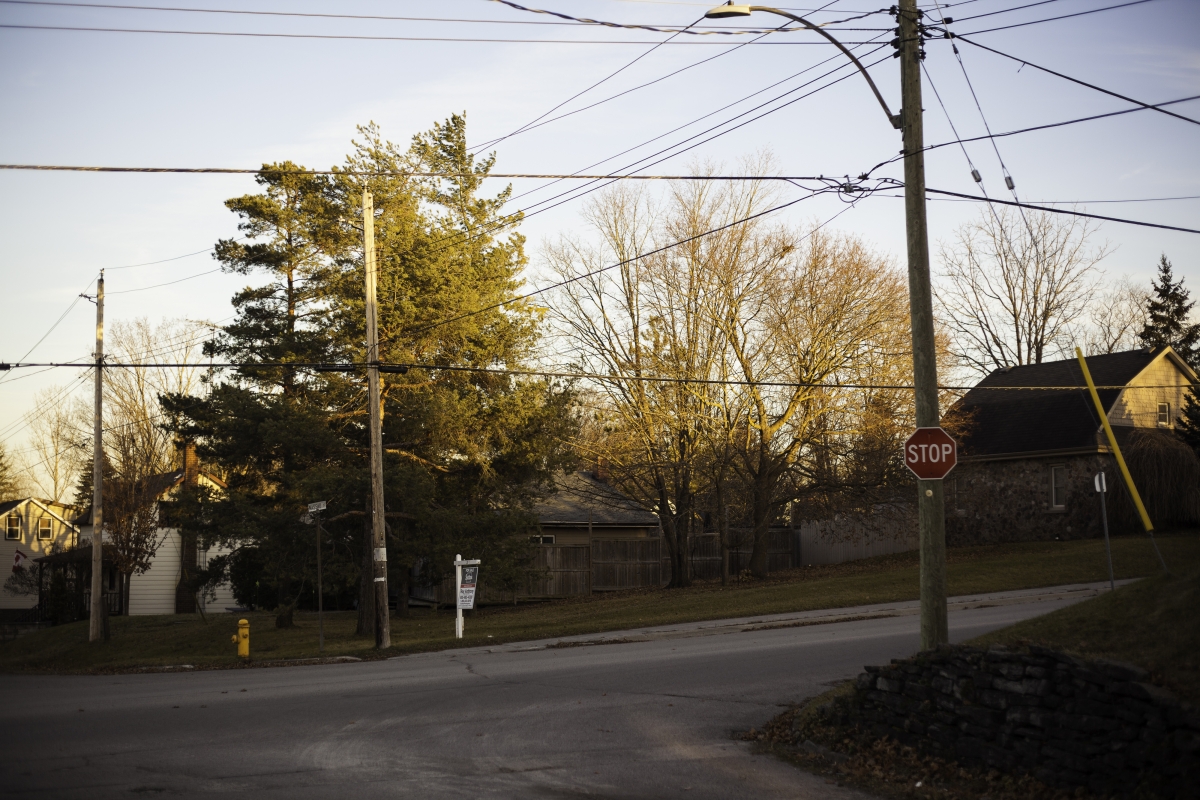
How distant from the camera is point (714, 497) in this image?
35875mm

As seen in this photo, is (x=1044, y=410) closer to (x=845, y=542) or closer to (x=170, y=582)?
(x=845, y=542)

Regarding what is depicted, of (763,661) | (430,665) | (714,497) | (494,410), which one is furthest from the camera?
(714,497)

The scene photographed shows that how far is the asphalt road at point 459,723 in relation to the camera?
8.78 metres

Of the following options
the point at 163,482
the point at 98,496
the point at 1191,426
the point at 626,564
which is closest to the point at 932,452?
the point at 98,496

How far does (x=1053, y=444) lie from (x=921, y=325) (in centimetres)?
2975

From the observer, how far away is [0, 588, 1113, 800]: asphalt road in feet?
28.8

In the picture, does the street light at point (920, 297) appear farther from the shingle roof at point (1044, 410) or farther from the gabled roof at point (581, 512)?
the gabled roof at point (581, 512)

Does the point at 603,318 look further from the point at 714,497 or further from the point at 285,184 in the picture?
the point at 285,184

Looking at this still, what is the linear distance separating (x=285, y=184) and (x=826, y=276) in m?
17.8

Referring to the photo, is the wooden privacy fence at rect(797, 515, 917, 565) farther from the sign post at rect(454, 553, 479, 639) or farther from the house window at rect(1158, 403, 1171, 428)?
the sign post at rect(454, 553, 479, 639)

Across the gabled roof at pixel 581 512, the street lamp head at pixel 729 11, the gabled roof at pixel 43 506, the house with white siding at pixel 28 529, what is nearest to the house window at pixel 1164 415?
the gabled roof at pixel 581 512

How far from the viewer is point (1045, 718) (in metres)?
7.67

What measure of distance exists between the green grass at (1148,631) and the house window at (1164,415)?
108 feet

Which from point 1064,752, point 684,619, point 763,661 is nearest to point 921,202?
point 1064,752
